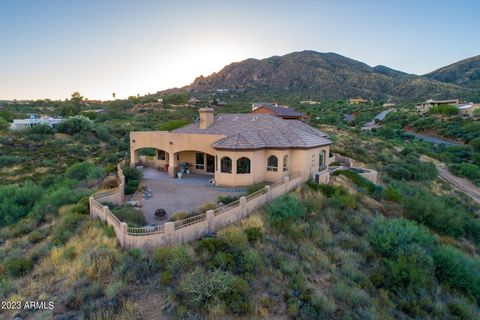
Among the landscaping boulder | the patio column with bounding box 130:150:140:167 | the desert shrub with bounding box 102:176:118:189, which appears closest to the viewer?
the landscaping boulder

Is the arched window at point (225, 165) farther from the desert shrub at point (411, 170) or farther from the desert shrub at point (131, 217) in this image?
the desert shrub at point (411, 170)

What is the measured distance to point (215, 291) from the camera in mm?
11547

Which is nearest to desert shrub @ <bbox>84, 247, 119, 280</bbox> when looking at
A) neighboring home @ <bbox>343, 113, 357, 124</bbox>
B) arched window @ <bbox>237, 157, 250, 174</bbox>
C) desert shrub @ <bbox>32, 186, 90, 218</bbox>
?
desert shrub @ <bbox>32, 186, 90, 218</bbox>

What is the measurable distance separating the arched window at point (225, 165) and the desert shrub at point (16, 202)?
1582cm

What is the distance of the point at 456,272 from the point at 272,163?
45.0 feet

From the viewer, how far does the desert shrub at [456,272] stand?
15852 millimetres

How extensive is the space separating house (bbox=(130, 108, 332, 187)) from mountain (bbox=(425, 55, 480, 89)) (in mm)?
149325

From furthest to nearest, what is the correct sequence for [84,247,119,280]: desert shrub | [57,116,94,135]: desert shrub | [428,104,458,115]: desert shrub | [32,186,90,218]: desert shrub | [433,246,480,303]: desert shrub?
[428,104,458,115]: desert shrub, [57,116,94,135]: desert shrub, [32,186,90,218]: desert shrub, [433,246,480,303]: desert shrub, [84,247,119,280]: desert shrub

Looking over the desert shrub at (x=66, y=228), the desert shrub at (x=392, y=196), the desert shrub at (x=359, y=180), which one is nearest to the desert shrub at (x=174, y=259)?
the desert shrub at (x=66, y=228)

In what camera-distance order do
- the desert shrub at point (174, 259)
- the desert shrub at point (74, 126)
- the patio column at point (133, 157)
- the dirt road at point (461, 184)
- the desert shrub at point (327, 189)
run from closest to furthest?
the desert shrub at point (174, 259) → the desert shrub at point (327, 189) → the patio column at point (133, 157) → the dirt road at point (461, 184) → the desert shrub at point (74, 126)

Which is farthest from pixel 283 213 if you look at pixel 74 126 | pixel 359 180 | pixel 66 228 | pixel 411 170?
pixel 74 126

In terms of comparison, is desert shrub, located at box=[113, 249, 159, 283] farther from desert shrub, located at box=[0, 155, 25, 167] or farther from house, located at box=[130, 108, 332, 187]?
desert shrub, located at box=[0, 155, 25, 167]

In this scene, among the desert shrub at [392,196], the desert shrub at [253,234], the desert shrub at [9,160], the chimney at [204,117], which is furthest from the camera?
the desert shrub at [9,160]

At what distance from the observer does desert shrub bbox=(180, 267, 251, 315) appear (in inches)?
443
